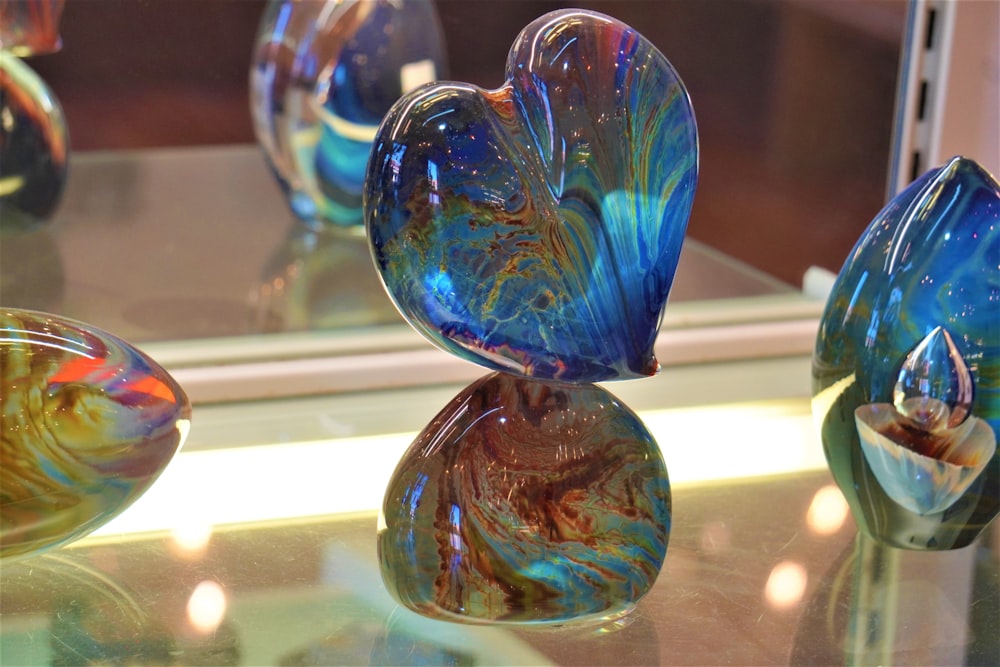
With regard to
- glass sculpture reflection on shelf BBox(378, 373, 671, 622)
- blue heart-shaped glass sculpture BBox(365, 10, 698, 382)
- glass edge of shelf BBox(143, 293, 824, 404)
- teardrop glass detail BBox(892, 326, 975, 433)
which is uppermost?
blue heart-shaped glass sculpture BBox(365, 10, 698, 382)

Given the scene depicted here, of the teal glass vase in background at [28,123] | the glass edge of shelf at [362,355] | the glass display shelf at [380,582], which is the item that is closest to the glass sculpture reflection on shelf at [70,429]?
the glass display shelf at [380,582]

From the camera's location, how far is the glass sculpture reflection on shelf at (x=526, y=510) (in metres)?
0.39

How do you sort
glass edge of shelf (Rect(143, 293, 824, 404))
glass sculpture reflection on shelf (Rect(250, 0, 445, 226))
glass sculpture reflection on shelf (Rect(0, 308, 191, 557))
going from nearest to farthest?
glass sculpture reflection on shelf (Rect(0, 308, 191, 557)) → glass edge of shelf (Rect(143, 293, 824, 404)) → glass sculpture reflection on shelf (Rect(250, 0, 445, 226))

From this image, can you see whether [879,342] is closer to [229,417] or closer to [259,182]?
[229,417]

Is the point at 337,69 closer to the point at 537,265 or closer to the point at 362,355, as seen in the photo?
the point at 362,355

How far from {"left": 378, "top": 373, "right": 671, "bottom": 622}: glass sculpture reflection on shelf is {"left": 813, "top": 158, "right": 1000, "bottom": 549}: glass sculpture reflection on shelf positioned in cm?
7

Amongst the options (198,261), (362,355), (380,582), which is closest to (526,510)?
(380,582)

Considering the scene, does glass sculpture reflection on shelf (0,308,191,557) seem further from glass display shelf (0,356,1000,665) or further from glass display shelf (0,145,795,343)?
glass display shelf (0,145,795,343)

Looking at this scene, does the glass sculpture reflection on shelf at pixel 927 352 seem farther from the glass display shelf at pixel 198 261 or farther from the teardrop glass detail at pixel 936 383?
the glass display shelf at pixel 198 261

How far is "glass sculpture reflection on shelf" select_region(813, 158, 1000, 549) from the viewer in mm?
Result: 397

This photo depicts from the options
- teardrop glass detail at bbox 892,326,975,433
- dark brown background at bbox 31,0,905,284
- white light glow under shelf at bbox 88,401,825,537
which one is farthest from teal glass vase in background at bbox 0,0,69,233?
teardrop glass detail at bbox 892,326,975,433

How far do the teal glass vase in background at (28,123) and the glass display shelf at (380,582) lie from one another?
0.70ft

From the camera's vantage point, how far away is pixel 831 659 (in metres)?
0.38

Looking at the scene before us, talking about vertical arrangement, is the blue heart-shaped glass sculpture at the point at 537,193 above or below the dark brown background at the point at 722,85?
above
